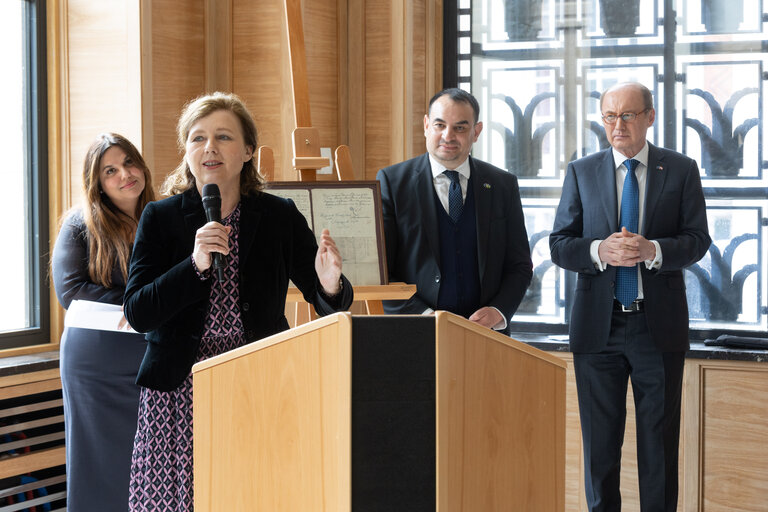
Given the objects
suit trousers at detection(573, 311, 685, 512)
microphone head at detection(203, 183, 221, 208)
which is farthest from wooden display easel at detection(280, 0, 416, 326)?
microphone head at detection(203, 183, 221, 208)

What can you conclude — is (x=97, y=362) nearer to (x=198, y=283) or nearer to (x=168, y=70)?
(x=198, y=283)

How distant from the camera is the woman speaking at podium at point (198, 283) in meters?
1.89

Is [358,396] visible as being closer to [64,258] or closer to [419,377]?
[419,377]

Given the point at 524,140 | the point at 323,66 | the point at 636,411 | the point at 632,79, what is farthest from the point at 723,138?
the point at 323,66

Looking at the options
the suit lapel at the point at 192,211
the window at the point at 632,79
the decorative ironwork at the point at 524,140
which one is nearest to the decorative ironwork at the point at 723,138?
the window at the point at 632,79

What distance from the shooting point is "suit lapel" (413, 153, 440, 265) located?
2.93m

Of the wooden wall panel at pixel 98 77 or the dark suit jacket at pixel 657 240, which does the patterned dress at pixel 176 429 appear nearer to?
the dark suit jacket at pixel 657 240

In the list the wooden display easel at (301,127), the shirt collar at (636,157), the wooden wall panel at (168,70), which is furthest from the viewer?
the wooden wall panel at (168,70)

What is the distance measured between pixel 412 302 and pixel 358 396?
1560 mm

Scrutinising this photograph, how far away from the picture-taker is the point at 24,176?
12.2 ft

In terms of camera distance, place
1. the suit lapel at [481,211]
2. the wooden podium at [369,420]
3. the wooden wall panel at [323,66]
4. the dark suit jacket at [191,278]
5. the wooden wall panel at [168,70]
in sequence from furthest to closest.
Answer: the wooden wall panel at [323,66]
the wooden wall panel at [168,70]
the suit lapel at [481,211]
the dark suit jacket at [191,278]
the wooden podium at [369,420]

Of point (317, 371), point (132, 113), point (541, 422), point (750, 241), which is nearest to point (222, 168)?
point (317, 371)

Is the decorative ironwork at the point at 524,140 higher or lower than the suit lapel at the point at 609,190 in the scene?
higher

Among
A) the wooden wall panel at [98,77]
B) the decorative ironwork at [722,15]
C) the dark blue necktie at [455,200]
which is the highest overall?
the decorative ironwork at [722,15]
